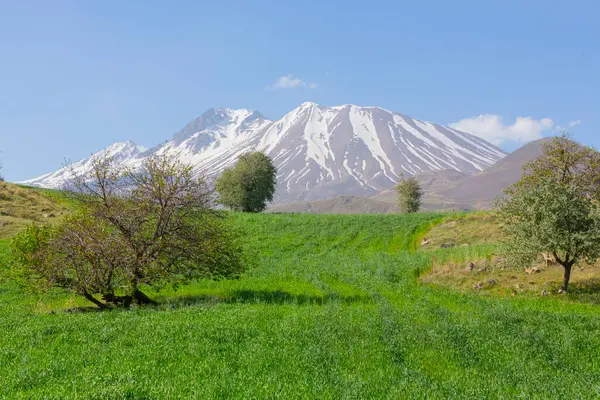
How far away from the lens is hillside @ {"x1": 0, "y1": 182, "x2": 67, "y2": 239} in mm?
47500

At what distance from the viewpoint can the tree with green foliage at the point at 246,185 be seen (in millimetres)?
90625

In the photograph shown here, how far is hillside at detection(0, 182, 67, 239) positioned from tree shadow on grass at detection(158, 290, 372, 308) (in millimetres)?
32599

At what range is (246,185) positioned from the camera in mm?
91125

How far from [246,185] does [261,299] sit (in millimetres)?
69124

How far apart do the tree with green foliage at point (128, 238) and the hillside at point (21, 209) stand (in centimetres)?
2978

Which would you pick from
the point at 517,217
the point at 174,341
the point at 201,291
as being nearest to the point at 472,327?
the point at 174,341

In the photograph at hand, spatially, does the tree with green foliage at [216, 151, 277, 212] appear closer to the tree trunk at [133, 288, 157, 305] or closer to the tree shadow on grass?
the tree shadow on grass

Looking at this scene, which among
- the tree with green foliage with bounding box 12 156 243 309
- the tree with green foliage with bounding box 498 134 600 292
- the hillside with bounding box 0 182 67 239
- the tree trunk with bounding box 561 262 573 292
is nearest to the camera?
the tree with green foliage with bounding box 12 156 243 309

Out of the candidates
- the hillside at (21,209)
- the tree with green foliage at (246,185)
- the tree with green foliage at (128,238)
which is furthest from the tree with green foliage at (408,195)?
the tree with green foliage at (128,238)

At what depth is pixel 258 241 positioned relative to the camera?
50.6 m

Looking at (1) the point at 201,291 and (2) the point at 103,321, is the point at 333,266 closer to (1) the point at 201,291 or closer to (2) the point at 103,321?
(1) the point at 201,291

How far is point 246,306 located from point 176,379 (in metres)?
10.7

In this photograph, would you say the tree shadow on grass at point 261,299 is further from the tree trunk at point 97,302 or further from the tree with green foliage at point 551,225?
the tree with green foliage at point 551,225

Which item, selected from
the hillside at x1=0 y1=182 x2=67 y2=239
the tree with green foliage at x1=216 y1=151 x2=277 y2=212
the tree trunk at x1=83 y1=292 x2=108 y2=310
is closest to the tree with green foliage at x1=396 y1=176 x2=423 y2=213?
the tree with green foliage at x1=216 y1=151 x2=277 y2=212
